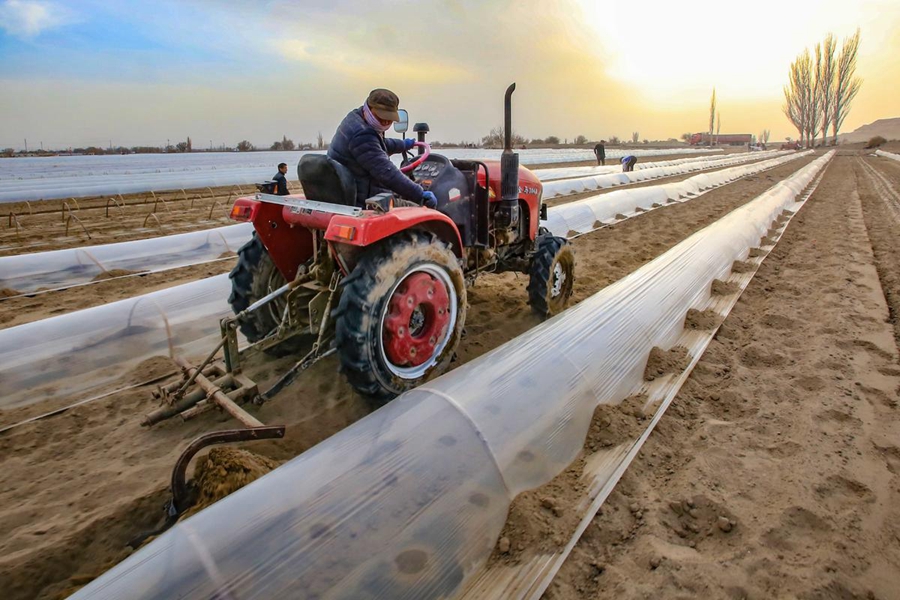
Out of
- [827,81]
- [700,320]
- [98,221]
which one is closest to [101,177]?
[98,221]

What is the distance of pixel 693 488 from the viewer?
86.4 inches

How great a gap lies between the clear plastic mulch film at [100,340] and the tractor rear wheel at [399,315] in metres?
1.89

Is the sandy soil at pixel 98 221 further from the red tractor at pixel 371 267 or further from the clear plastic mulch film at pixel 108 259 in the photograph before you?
the red tractor at pixel 371 267

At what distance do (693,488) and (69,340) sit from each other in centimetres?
389

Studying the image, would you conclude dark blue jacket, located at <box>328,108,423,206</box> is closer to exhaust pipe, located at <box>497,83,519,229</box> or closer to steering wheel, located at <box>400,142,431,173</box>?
steering wheel, located at <box>400,142,431,173</box>

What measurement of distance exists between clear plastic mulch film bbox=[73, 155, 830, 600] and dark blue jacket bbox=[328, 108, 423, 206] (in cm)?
113

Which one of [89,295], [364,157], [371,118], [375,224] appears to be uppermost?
[371,118]

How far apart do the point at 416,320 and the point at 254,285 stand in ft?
3.98

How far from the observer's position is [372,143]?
9.21ft

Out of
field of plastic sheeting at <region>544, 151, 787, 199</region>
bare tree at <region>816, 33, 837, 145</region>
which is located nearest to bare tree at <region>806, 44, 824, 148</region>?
bare tree at <region>816, 33, 837, 145</region>

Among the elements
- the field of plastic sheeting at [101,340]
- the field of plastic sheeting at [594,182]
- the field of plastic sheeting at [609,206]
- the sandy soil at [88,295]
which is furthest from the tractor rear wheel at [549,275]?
the field of plastic sheeting at [594,182]

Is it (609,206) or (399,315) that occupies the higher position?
(609,206)

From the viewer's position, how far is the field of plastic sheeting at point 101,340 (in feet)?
10.3

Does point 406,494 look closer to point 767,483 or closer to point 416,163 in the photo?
point 767,483
